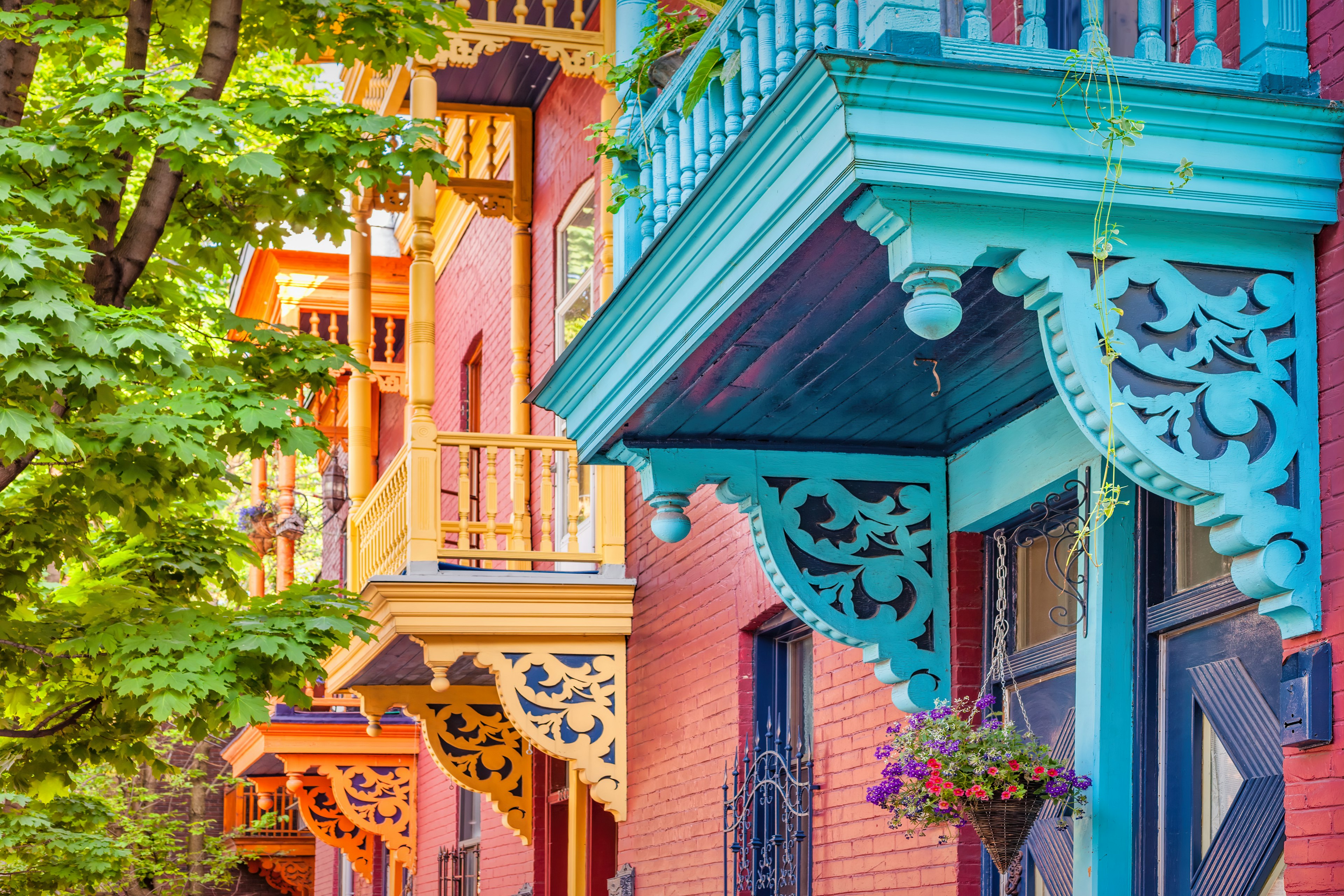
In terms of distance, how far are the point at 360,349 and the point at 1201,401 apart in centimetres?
866

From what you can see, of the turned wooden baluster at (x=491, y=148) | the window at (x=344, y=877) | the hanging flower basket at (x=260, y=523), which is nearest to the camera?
the turned wooden baluster at (x=491, y=148)

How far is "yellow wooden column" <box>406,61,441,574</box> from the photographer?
30.6 ft

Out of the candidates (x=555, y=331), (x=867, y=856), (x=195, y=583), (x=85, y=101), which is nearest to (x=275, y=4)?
(x=85, y=101)

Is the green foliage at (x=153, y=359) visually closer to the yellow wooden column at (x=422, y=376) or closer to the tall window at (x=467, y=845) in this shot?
the yellow wooden column at (x=422, y=376)

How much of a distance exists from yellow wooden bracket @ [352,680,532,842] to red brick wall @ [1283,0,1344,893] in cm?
783

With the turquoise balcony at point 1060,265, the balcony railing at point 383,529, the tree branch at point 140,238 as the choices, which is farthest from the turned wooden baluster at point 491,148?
the turquoise balcony at point 1060,265

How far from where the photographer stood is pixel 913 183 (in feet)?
11.7

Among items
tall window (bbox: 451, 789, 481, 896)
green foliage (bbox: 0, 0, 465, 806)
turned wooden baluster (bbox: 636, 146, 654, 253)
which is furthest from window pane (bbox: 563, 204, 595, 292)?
turned wooden baluster (bbox: 636, 146, 654, 253)

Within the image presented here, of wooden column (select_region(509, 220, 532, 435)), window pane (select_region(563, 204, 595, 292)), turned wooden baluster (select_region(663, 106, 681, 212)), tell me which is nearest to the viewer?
turned wooden baluster (select_region(663, 106, 681, 212))

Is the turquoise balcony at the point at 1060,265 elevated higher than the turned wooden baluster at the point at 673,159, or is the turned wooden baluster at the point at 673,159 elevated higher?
the turned wooden baluster at the point at 673,159

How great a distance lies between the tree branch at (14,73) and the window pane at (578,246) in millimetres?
4168

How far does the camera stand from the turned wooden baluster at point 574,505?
10.3 meters

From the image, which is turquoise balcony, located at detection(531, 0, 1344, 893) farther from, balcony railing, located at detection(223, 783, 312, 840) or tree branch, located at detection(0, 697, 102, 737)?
balcony railing, located at detection(223, 783, 312, 840)

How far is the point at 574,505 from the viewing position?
10336 millimetres
